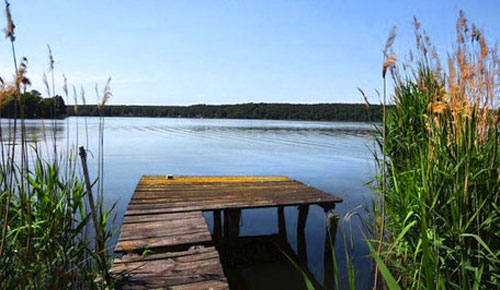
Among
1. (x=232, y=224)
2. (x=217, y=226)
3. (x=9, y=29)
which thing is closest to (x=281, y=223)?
(x=232, y=224)

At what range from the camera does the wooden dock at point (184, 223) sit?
334 centimetres

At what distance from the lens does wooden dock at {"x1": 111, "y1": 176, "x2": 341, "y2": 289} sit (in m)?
3.34

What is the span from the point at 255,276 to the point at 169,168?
1356 centimetres

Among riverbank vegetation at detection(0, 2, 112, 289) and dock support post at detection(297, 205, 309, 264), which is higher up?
riverbank vegetation at detection(0, 2, 112, 289)

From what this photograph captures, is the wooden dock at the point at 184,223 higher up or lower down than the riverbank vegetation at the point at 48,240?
lower down

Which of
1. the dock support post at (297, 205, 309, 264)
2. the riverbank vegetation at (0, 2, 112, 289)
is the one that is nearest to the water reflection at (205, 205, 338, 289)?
the dock support post at (297, 205, 309, 264)

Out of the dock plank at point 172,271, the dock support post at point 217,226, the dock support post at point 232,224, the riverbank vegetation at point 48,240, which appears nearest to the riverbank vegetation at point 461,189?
the dock plank at point 172,271

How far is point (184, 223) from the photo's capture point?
4.91 m

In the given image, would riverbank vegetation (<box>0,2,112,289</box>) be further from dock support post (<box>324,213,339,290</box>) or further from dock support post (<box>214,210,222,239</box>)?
dock support post (<box>214,210,222,239</box>)

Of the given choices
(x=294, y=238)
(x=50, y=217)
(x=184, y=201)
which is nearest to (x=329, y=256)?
(x=294, y=238)

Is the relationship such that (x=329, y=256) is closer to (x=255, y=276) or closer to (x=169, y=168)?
(x=255, y=276)

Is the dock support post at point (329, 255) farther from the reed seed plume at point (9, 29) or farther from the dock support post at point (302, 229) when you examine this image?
the reed seed plume at point (9, 29)

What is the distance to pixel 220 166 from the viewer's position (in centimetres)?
1988

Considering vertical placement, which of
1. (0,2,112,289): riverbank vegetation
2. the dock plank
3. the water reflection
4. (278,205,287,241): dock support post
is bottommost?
the water reflection
